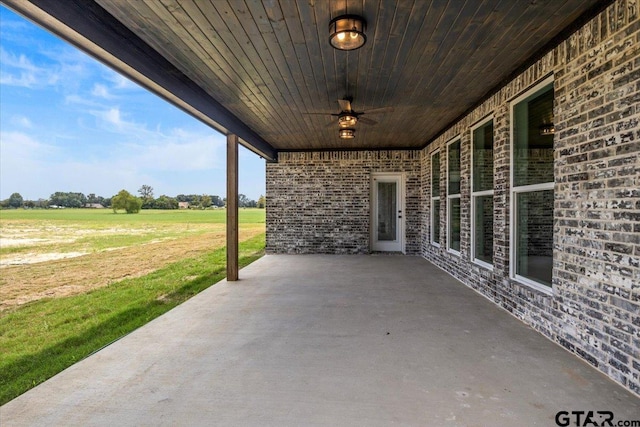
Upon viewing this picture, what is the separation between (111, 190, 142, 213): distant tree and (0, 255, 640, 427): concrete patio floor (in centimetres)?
1389

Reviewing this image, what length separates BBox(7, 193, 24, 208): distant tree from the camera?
25.7ft

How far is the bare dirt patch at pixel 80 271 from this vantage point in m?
5.30

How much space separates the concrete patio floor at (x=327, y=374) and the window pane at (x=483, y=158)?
67.7 inches

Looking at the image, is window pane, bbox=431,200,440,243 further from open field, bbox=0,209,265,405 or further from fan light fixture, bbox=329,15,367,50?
fan light fixture, bbox=329,15,367,50

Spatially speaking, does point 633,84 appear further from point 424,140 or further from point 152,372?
point 424,140

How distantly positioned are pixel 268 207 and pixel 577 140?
272 inches

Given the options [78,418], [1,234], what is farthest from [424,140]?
[1,234]

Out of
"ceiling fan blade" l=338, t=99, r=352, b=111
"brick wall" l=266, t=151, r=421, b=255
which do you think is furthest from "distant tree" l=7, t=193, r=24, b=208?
"ceiling fan blade" l=338, t=99, r=352, b=111

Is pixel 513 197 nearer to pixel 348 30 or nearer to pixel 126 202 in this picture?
pixel 348 30

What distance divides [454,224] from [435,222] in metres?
1.31

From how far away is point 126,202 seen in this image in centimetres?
1579

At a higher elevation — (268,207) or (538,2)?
Answer: (538,2)

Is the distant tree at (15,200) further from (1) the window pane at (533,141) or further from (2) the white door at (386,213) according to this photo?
(1) the window pane at (533,141)

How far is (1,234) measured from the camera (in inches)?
374
